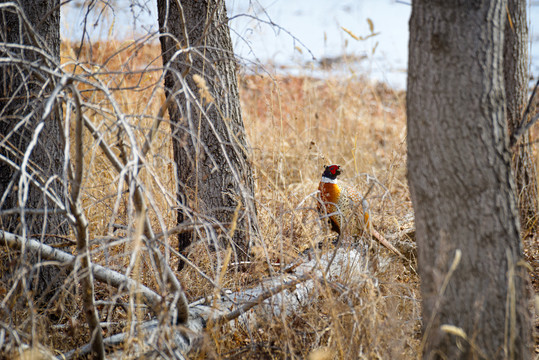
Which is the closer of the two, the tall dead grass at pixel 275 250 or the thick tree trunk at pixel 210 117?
the tall dead grass at pixel 275 250

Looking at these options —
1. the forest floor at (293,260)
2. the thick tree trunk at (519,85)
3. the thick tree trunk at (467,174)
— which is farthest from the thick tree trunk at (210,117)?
the thick tree trunk at (519,85)

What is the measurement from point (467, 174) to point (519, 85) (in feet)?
7.88

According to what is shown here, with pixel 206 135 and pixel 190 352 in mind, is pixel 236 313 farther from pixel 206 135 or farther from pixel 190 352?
pixel 206 135

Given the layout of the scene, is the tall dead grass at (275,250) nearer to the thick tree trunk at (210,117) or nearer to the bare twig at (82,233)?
the bare twig at (82,233)

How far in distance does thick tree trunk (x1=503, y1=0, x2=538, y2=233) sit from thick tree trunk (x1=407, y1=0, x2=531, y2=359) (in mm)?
2021

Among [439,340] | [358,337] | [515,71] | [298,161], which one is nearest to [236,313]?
[358,337]

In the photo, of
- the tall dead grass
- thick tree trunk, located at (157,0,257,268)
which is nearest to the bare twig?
the tall dead grass

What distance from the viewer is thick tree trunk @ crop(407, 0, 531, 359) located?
1.39 m

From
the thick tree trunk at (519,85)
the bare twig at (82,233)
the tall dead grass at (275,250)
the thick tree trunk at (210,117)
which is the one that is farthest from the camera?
the thick tree trunk at (519,85)

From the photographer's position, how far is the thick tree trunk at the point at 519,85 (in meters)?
Answer: 3.23

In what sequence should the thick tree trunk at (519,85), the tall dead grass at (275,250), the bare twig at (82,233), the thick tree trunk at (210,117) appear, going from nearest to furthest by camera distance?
the bare twig at (82,233) < the tall dead grass at (275,250) < the thick tree trunk at (210,117) < the thick tree trunk at (519,85)

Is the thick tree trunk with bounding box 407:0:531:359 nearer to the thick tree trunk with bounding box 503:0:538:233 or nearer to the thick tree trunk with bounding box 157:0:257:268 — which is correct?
the thick tree trunk with bounding box 157:0:257:268

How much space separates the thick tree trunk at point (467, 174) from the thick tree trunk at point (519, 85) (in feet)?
Answer: 6.63

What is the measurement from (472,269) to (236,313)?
963 mm
